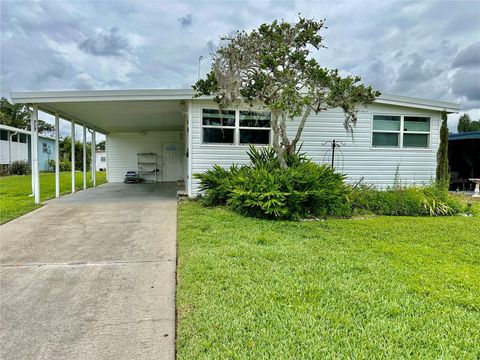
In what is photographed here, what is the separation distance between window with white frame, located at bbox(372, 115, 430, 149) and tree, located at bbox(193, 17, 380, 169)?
3263 millimetres

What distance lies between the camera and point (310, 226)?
5.75 metres

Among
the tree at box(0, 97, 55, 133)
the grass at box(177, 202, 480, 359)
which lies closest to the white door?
the grass at box(177, 202, 480, 359)

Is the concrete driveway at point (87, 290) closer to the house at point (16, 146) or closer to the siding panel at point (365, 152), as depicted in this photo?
the siding panel at point (365, 152)

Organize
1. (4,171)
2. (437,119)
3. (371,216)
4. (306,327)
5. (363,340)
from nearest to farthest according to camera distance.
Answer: (363,340), (306,327), (371,216), (437,119), (4,171)

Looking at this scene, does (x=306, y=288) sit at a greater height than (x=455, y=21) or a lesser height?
lesser

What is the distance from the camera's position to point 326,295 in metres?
2.88

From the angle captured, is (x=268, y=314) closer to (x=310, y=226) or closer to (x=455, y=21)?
(x=310, y=226)

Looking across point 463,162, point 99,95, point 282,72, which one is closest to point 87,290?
point 282,72

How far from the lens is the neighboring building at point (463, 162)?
552 inches

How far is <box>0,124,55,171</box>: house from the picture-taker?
2059 cm

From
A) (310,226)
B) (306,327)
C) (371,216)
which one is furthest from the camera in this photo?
(371,216)

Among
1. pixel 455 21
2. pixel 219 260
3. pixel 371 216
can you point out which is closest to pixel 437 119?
pixel 455 21

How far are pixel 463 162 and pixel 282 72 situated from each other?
41.0 ft

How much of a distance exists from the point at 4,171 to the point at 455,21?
81.6 feet
